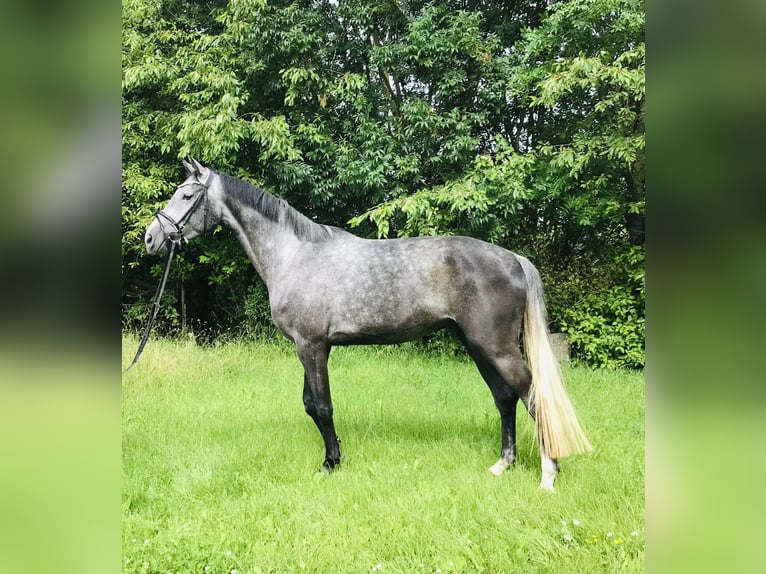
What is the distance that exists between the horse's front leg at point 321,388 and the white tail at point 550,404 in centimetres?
140

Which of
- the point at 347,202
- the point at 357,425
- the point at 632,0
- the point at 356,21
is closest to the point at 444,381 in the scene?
the point at 357,425

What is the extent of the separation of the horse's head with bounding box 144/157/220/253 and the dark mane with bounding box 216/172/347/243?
16cm

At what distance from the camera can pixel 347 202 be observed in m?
8.14

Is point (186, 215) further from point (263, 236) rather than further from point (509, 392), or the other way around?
point (509, 392)

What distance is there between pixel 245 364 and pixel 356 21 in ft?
19.0

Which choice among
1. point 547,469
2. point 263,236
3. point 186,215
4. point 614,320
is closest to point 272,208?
point 263,236

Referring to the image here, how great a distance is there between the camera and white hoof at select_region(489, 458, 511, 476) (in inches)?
129

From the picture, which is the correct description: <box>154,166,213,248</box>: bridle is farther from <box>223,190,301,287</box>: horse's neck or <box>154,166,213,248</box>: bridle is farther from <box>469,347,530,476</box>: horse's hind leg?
<box>469,347,530,476</box>: horse's hind leg

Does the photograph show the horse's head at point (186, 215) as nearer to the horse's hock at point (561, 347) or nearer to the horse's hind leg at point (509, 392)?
the horse's hind leg at point (509, 392)
